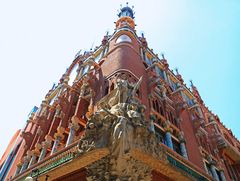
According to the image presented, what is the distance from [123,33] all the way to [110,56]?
3.13 m

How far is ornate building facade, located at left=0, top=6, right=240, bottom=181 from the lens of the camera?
6852 millimetres

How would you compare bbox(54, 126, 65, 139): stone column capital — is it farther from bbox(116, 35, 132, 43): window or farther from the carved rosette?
bbox(116, 35, 132, 43): window

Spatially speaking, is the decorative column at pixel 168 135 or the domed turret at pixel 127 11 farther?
the domed turret at pixel 127 11

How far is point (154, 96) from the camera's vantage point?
531 inches

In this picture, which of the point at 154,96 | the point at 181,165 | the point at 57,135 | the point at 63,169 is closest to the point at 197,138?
the point at 154,96

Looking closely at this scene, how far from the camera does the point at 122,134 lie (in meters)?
6.60

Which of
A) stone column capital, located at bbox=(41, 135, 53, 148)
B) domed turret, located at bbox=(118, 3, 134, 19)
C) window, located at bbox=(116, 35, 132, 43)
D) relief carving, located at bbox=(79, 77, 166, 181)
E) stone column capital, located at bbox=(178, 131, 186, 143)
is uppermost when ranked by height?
domed turret, located at bbox=(118, 3, 134, 19)

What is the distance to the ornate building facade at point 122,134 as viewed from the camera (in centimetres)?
685

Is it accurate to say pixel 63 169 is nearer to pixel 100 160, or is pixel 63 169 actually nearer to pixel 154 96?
pixel 100 160

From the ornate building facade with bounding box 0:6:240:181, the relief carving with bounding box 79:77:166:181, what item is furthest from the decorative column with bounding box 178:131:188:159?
the relief carving with bounding box 79:77:166:181

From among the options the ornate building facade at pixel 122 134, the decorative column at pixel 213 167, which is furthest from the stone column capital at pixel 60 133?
the decorative column at pixel 213 167

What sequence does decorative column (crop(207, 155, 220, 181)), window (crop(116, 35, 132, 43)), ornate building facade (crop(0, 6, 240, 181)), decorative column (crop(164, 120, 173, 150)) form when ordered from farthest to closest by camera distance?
window (crop(116, 35, 132, 43))
decorative column (crop(207, 155, 220, 181))
decorative column (crop(164, 120, 173, 150))
ornate building facade (crop(0, 6, 240, 181))

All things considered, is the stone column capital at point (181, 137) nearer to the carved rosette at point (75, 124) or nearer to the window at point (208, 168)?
the window at point (208, 168)

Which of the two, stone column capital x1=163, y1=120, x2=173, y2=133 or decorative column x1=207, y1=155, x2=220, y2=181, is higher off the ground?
stone column capital x1=163, y1=120, x2=173, y2=133
